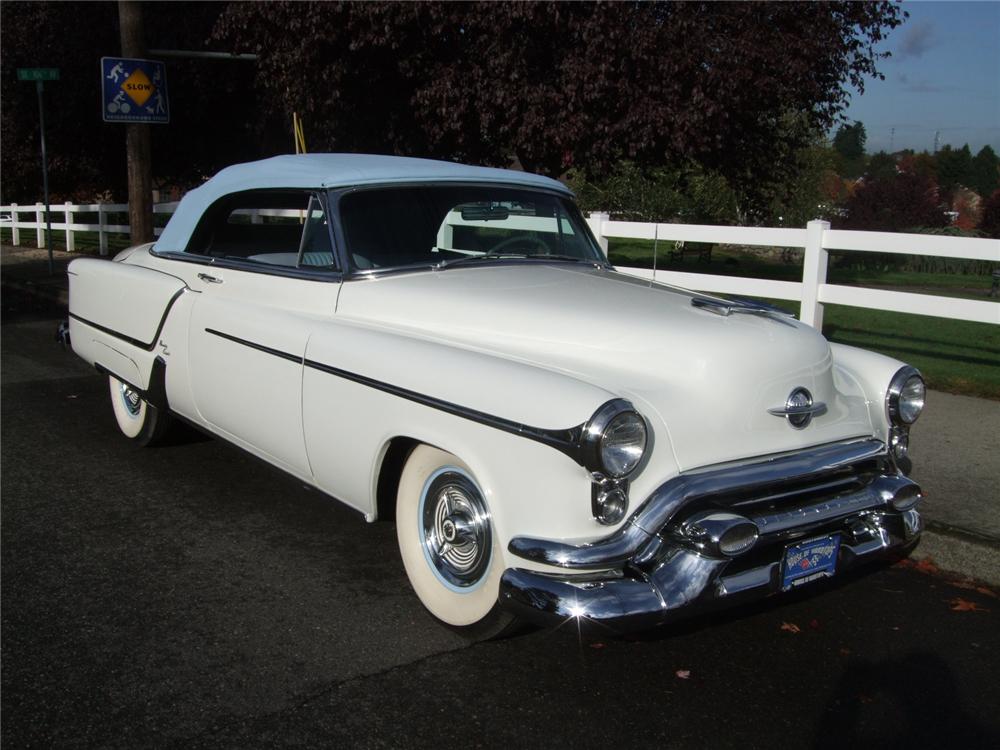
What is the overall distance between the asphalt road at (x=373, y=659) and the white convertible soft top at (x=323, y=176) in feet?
4.66

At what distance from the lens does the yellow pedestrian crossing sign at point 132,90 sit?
456 inches

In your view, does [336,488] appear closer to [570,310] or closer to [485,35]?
[570,310]

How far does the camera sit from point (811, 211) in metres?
25.5

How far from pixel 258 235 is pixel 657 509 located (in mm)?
3484

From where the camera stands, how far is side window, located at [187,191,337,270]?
4641mm

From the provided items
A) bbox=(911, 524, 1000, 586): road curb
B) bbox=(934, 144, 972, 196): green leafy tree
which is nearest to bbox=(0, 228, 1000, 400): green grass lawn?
bbox=(911, 524, 1000, 586): road curb

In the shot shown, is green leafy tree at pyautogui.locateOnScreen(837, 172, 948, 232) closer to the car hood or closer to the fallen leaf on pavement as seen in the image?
the fallen leaf on pavement

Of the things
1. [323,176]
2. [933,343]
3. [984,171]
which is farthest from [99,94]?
[984,171]

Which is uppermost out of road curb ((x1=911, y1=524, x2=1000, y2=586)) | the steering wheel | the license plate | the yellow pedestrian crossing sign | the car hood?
the yellow pedestrian crossing sign

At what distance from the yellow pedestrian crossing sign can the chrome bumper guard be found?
33.8ft

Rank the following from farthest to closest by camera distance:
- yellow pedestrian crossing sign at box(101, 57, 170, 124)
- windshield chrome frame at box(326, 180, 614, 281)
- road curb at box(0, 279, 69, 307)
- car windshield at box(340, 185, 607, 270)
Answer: road curb at box(0, 279, 69, 307)
yellow pedestrian crossing sign at box(101, 57, 170, 124)
car windshield at box(340, 185, 607, 270)
windshield chrome frame at box(326, 180, 614, 281)

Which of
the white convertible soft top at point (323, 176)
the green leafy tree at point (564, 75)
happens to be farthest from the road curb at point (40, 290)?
the white convertible soft top at point (323, 176)

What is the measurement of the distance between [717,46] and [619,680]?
10149 millimetres

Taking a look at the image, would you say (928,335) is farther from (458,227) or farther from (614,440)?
(614,440)
